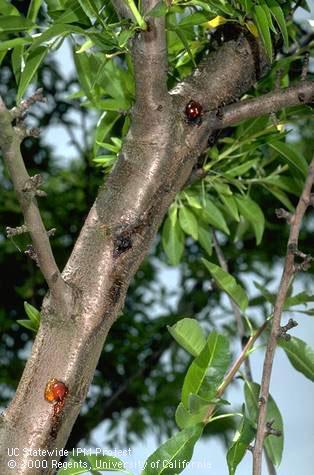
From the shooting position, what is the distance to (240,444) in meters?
0.43

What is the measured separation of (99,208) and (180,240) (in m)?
0.26

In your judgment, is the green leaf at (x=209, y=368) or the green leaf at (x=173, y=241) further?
the green leaf at (x=173, y=241)

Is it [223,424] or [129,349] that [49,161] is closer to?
[129,349]

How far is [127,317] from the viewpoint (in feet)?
3.40

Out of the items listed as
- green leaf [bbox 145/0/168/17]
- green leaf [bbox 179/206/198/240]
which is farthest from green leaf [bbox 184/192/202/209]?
green leaf [bbox 145/0/168/17]

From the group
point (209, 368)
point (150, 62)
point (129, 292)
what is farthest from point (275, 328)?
point (129, 292)

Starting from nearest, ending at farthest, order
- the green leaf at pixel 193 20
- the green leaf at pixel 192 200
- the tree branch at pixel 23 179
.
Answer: the tree branch at pixel 23 179
the green leaf at pixel 193 20
the green leaf at pixel 192 200

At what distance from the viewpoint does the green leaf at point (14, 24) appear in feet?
1.48

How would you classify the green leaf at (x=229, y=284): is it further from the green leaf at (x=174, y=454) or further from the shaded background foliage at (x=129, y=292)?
the shaded background foliage at (x=129, y=292)

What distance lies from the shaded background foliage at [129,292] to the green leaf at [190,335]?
0.48m

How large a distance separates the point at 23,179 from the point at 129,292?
0.77 metres

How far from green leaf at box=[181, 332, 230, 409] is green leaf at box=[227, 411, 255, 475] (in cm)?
3

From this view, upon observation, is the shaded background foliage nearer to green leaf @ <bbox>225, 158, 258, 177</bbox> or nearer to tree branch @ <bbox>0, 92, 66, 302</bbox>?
green leaf @ <bbox>225, 158, 258, 177</bbox>

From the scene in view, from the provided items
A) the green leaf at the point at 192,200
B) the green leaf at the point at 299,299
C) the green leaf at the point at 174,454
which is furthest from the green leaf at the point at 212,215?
the green leaf at the point at 174,454
